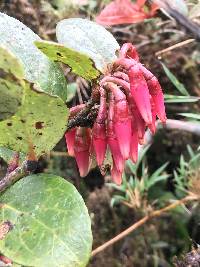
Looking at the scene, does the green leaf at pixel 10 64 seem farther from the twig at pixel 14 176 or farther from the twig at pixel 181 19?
the twig at pixel 181 19

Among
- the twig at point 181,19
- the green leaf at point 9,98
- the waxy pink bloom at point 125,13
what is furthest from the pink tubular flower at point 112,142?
the waxy pink bloom at point 125,13

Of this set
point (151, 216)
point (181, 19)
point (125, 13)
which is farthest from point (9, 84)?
point (125, 13)

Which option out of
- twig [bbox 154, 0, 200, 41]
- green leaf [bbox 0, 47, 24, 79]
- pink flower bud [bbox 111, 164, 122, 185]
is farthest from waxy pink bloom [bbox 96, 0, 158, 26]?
green leaf [bbox 0, 47, 24, 79]

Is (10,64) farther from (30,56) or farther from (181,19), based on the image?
(181,19)

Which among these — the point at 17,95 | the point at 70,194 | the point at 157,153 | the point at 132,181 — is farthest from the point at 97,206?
the point at 17,95

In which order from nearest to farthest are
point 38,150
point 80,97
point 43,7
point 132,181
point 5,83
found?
point 5,83 < point 38,150 < point 132,181 < point 80,97 < point 43,7

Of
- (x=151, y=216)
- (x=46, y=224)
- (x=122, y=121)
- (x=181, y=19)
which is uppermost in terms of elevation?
(x=181, y=19)

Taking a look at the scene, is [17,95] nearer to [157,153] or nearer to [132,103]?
[132,103]
